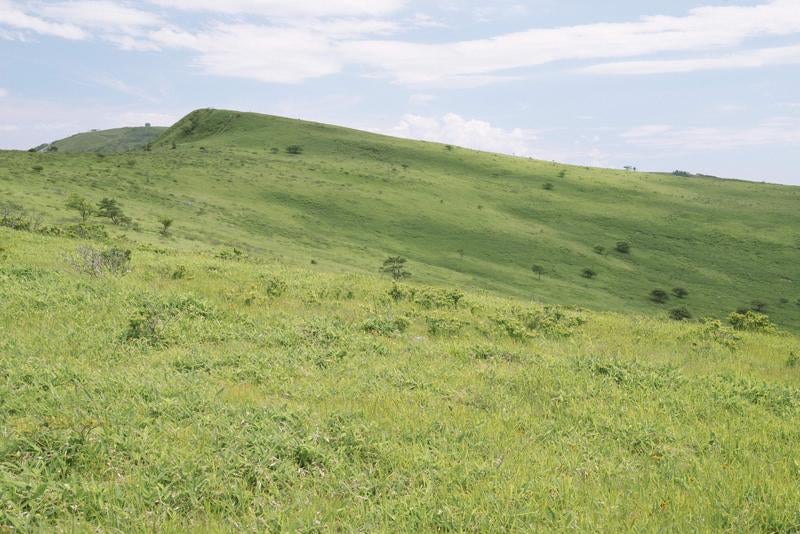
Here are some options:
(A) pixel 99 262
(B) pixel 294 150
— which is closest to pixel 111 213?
(A) pixel 99 262

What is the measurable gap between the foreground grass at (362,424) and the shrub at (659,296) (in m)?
54.4

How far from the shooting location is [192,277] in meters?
18.1

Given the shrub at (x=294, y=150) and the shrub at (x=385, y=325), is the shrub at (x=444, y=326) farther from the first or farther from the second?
the shrub at (x=294, y=150)

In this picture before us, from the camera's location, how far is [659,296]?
64.0m

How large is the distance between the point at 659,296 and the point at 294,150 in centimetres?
7499

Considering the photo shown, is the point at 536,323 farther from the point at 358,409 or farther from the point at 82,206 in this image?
the point at 82,206

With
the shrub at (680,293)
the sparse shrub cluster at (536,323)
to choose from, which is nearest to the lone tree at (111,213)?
the sparse shrub cluster at (536,323)

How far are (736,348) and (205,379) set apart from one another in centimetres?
1405

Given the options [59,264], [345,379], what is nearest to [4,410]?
[345,379]

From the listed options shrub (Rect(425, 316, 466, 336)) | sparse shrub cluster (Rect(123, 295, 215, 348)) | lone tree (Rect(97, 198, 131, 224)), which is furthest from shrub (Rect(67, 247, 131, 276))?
lone tree (Rect(97, 198, 131, 224))

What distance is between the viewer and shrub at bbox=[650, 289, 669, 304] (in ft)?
209

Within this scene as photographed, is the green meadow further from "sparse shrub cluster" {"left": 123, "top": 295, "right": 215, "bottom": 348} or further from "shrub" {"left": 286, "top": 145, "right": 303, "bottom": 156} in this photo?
"shrub" {"left": 286, "top": 145, "right": 303, "bottom": 156}

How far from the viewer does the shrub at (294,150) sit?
107700 mm

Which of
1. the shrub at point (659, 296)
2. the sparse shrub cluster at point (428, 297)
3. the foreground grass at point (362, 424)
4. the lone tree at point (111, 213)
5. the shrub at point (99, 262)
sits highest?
the lone tree at point (111, 213)
